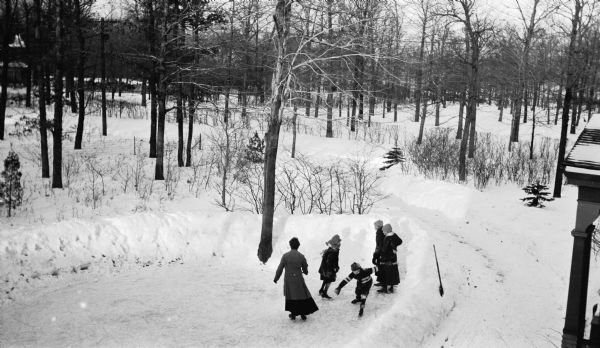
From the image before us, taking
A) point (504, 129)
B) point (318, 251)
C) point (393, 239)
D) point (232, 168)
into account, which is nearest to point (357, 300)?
point (393, 239)

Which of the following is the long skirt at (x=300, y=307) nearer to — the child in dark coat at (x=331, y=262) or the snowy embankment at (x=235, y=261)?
the snowy embankment at (x=235, y=261)

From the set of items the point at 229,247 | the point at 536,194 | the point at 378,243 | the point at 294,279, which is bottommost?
the point at 229,247

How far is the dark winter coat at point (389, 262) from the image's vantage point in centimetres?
981

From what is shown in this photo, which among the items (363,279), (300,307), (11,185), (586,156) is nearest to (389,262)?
(363,279)

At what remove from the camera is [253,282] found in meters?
11.2

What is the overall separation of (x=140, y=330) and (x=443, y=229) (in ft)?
33.3

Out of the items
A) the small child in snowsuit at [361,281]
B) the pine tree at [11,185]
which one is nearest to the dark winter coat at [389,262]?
the small child in snowsuit at [361,281]

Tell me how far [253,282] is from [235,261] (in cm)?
142

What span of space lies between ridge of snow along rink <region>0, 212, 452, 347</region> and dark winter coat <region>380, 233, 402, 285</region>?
1.22 feet

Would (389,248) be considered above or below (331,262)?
above

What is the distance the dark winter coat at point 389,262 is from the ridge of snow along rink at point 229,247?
1.22ft

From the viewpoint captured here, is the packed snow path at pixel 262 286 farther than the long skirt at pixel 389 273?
Answer: No

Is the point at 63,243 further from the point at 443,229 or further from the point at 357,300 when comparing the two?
the point at 443,229

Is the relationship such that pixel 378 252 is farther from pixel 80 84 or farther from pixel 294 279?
pixel 80 84
